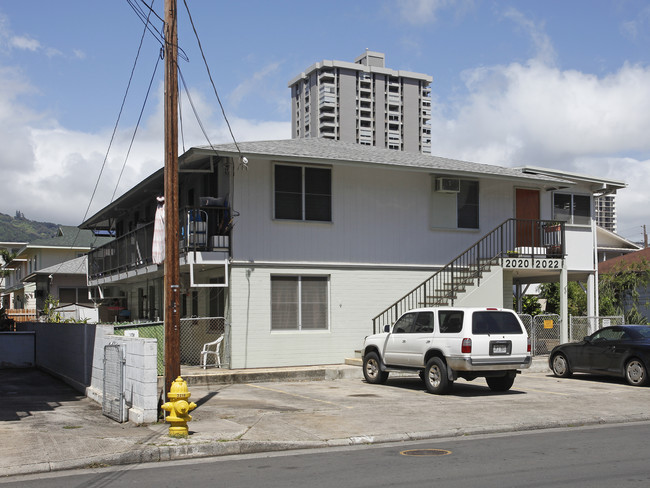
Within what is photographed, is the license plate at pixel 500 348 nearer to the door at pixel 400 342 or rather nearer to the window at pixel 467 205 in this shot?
the door at pixel 400 342

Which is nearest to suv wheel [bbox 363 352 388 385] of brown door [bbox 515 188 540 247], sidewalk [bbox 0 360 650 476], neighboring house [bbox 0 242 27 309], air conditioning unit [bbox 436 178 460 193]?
sidewalk [bbox 0 360 650 476]

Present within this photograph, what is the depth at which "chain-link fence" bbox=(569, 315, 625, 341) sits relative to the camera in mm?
23594

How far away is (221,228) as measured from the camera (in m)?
20.4

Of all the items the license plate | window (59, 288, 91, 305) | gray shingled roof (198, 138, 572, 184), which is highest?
gray shingled roof (198, 138, 572, 184)

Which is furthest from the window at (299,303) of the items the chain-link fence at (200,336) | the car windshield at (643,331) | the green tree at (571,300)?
the green tree at (571,300)

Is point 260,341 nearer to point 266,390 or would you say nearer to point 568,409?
point 266,390

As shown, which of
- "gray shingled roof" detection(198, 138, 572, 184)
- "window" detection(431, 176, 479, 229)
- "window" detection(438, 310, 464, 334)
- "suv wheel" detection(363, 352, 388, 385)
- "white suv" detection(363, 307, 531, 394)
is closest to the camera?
"white suv" detection(363, 307, 531, 394)

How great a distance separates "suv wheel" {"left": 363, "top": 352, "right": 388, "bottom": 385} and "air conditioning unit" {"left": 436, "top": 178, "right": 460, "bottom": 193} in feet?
22.5

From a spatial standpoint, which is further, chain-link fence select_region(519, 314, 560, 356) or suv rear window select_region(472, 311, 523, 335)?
chain-link fence select_region(519, 314, 560, 356)

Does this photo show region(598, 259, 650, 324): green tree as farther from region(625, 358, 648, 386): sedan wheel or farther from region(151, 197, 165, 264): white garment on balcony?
region(151, 197, 165, 264): white garment on balcony

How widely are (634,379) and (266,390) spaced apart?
8.39 metres

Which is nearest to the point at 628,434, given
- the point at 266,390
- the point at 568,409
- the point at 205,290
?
the point at 568,409

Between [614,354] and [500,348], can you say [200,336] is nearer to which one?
[500,348]

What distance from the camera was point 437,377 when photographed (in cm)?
1591
